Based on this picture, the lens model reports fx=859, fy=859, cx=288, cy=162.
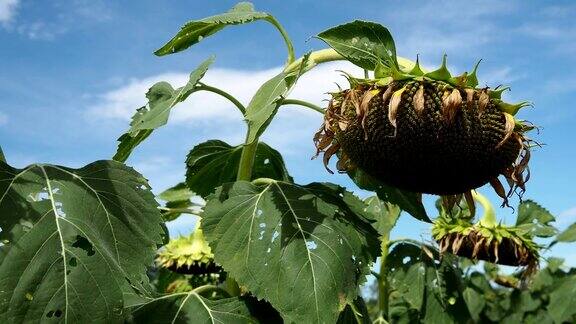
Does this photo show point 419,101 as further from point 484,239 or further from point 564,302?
point 564,302

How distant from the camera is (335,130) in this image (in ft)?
6.63

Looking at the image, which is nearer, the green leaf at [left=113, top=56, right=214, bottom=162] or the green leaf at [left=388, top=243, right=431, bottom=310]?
the green leaf at [left=113, top=56, right=214, bottom=162]

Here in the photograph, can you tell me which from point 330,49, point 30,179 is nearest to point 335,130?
point 330,49

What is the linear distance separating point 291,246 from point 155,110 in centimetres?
46

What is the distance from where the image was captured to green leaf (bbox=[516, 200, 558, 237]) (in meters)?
4.25

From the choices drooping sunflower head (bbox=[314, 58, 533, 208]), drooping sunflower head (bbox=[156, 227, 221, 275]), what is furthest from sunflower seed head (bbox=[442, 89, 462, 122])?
drooping sunflower head (bbox=[156, 227, 221, 275])

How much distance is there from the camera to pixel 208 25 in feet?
7.00

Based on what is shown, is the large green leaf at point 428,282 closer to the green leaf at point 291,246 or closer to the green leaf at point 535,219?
the green leaf at point 535,219

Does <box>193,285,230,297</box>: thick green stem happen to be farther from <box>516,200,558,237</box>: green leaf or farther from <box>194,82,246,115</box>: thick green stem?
<box>516,200,558,237</box>: green leaf

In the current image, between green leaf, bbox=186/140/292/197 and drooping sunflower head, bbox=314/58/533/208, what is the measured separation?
567 millimetres

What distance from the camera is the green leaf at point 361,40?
6.45 feet

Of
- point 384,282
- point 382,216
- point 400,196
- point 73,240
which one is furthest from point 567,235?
point 73,240

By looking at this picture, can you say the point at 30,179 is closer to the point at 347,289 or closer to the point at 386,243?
the point at 347,289

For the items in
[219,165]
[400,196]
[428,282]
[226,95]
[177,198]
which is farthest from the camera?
[428,282]
